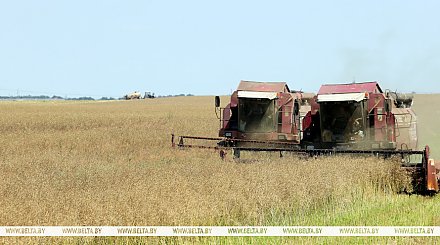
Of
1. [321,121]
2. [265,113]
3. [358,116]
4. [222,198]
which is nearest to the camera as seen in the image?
[222,198]

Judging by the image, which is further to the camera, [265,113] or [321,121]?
[265,113]

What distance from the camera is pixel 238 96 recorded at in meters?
16.3

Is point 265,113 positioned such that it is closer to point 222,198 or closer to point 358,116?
point 358,116

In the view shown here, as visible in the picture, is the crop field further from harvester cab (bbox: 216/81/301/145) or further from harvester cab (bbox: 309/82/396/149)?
harvester cab (bbox: 216/81/301/145)

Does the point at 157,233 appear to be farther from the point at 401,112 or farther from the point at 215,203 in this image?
the point at 401,112

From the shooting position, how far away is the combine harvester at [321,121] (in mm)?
14867

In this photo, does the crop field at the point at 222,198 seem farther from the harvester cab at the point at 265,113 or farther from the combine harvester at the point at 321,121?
the harvester cab at the point at 265,113

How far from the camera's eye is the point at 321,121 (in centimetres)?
1552

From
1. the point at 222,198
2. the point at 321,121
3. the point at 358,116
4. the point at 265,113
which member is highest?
the point at 265,113

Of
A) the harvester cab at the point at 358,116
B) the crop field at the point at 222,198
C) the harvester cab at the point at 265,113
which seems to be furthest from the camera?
the harvester cab at the point at 265,113

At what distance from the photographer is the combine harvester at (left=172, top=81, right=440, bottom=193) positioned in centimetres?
1487

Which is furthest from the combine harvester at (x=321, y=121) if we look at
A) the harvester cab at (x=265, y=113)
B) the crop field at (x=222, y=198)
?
the crop field at (x=222, y=198)

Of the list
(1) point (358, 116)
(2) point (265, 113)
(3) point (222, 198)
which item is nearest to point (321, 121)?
(1) point (358, 116)

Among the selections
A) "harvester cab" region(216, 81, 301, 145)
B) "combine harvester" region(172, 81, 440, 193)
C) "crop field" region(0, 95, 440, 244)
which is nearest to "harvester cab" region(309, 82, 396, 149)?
"combine harvester" region(172, 81, 440, 193)
